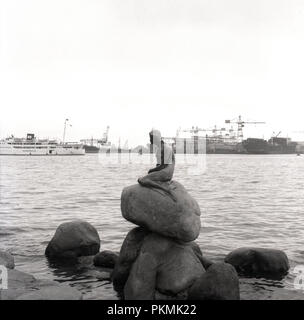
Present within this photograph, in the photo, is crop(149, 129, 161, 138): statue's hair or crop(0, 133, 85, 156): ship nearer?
crop(149, 129, 161, 138): statue's hair

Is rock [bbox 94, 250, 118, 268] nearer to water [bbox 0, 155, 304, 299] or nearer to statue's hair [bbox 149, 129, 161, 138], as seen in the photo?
water [bbox 0, 155, 304, 299]

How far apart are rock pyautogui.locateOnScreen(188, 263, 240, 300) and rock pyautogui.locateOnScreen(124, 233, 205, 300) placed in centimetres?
55

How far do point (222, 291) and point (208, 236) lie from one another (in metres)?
8.70

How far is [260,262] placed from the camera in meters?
13.2

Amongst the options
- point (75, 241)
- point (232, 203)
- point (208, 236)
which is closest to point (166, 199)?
point (75, 241)

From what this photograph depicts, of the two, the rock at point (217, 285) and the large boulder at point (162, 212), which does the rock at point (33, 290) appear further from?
the rock at point (217, 285)

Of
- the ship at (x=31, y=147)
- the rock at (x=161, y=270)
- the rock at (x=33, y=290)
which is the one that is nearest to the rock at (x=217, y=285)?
the rock at (x=161, y=270)

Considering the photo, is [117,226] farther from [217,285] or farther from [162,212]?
[217,285]

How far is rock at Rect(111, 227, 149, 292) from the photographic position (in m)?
11.6

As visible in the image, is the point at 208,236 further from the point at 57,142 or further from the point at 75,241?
the point at 57,142
